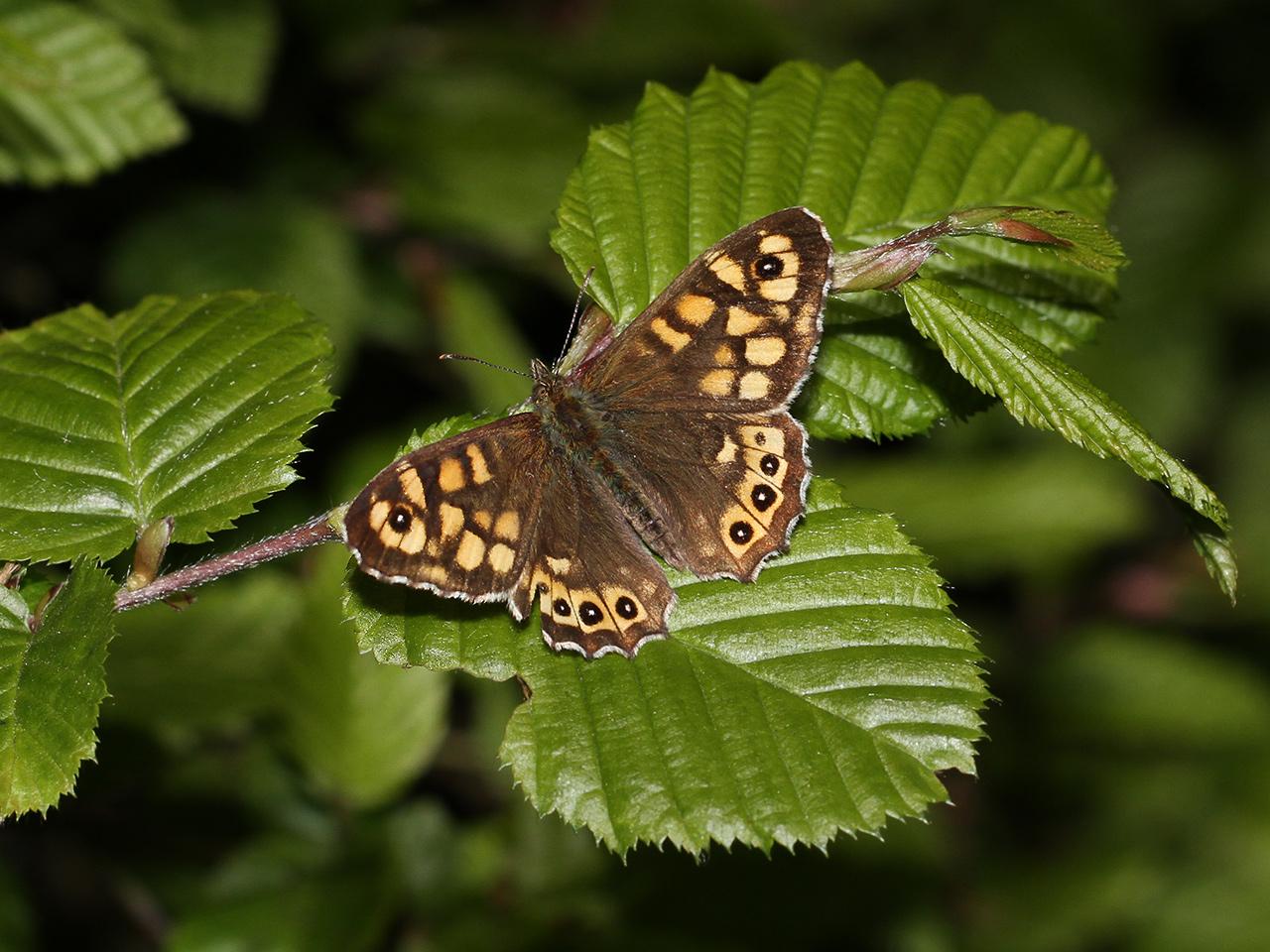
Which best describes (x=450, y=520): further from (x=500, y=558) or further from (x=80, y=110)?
(x=80, y=110)

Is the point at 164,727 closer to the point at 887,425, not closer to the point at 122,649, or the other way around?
the point at 122,649

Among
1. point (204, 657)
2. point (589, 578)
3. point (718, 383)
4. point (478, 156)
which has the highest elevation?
point (718, 383)

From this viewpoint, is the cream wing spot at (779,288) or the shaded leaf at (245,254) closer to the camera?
the cream wing spot at (779,288)

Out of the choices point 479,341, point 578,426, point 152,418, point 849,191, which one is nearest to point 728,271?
point 849,191

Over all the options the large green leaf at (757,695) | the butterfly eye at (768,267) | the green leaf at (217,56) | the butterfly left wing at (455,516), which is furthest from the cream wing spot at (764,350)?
the green leaf at (217,56)

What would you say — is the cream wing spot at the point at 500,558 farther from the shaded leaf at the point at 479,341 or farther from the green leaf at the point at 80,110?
the shaded leaf at the point at 479,341

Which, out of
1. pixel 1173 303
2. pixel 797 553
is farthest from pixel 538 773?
pixel 1173 303

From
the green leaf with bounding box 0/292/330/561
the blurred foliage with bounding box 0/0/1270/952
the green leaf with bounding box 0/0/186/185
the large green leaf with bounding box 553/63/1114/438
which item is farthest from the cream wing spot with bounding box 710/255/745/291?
the green leaf with bounding box 0/0/186/185
